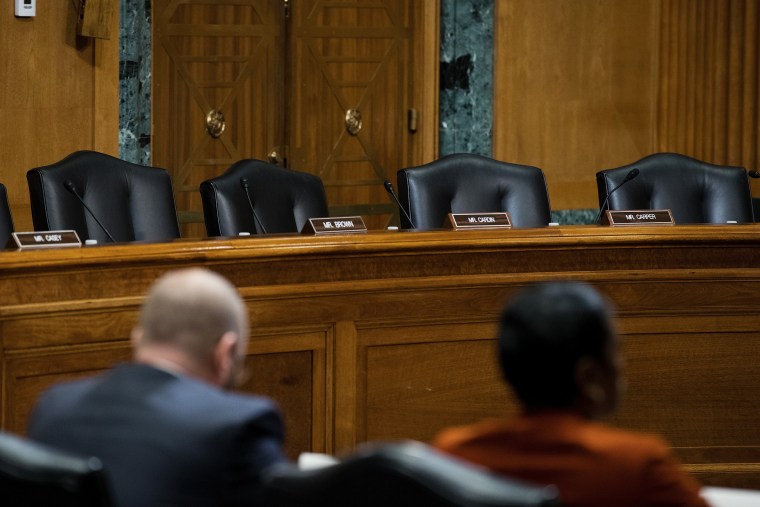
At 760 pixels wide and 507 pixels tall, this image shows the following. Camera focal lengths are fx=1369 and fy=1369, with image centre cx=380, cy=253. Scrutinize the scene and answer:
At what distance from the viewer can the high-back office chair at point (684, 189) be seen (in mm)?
4918

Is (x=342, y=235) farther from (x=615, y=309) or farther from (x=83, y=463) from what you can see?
(x=83, y=463)

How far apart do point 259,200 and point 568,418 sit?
9.45 ft

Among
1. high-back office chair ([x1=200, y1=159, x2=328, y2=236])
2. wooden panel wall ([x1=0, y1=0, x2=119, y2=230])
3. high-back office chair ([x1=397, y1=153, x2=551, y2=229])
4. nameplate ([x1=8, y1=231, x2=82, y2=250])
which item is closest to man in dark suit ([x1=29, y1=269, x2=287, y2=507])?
nameplate ([x1=8, y1=231, x2=82, y2=250])

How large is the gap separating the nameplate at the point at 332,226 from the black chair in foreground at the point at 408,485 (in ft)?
7.81

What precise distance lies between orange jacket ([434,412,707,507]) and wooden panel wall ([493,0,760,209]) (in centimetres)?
538

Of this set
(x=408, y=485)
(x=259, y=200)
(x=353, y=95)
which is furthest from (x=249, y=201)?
(x=408, y=485)

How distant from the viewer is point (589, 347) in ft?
5.66

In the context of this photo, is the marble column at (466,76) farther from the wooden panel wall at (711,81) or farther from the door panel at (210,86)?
the wooden panel wall at (711,81)

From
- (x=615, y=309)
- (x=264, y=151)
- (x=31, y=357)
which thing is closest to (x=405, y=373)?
(x=615, y=309)

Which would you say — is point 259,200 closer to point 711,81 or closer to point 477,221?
point 477,221

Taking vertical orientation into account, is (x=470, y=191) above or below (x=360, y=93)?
below

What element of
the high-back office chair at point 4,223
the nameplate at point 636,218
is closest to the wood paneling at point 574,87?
the nameplate at point 636,218

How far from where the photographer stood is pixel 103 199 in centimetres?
438

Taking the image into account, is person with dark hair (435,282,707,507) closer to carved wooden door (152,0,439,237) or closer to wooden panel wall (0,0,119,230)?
wooden panel wall (0,0,119,230)
